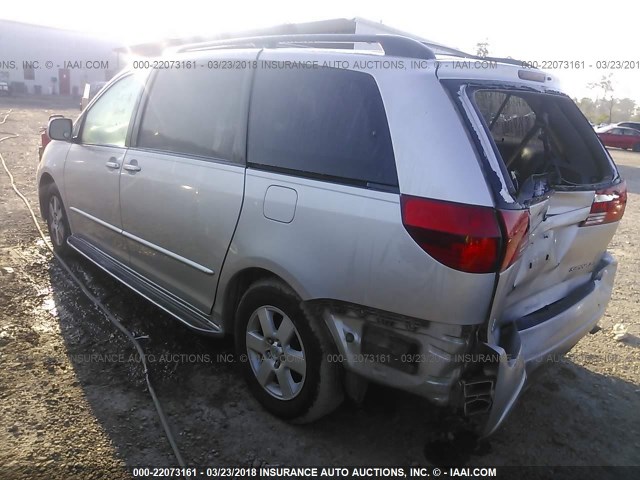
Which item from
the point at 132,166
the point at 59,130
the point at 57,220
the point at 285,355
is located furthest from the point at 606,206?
the point at 57,220

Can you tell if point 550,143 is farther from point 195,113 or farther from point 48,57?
point 48,57

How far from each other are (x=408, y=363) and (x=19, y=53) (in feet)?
151

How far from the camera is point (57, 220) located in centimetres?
476

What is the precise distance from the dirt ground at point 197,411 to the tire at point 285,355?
16 cm

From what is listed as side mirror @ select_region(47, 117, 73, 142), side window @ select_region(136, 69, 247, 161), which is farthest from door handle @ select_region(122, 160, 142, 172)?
side mirror @ select_region(47, 117, 73, 142)

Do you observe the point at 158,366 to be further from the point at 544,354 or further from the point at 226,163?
the point at 544,354

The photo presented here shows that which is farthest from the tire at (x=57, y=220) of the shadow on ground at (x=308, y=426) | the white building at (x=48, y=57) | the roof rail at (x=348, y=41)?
the white building at (x=48, y=57)

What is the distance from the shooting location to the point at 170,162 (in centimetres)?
311

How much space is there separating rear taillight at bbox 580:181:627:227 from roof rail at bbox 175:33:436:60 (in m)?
1.23

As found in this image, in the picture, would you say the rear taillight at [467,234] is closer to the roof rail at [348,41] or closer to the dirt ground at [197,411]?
the roof rail at [348,41]

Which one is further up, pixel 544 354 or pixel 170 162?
pixel 170 162

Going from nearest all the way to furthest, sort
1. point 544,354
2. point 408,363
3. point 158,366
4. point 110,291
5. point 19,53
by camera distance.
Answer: point 408,363, point 544,354, point 158,366, point 110,291, point 19,53

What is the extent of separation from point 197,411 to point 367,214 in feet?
4.83

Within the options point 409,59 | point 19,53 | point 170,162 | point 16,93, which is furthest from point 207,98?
point 19,53
